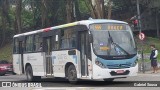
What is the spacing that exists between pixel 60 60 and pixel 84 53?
2.22 metres

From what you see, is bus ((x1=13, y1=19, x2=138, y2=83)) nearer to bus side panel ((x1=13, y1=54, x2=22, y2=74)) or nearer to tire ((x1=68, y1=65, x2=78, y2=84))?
tire ((x1=68, y1=65, x2=78, y2=84))

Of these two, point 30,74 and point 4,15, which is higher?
point 4,15

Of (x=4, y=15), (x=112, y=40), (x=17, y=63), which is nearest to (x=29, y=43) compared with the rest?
(x=17, y=63)

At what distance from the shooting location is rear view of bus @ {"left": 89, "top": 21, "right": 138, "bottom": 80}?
17.1 meters

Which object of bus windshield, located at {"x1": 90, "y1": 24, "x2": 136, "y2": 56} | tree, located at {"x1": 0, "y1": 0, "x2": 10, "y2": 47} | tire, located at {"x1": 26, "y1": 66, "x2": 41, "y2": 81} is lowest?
tire, located at {"x1": 26, "y1": 66, "x2": 41, "y2": 81}

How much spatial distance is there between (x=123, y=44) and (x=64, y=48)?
331cm

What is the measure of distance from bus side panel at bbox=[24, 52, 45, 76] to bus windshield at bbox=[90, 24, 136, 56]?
508cm

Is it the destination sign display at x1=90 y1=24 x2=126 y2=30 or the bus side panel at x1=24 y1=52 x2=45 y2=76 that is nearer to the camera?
the destination sign display at x1=90 y1=24 x2=126 y2=30

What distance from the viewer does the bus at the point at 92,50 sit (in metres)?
17.2

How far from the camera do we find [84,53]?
17.9 metres

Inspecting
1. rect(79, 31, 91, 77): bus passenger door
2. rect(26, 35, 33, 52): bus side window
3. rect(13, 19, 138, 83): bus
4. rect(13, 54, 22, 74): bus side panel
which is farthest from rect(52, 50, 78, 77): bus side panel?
rect(13, 54, 22, 74): bus side panel

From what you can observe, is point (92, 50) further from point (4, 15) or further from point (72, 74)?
point (4, 15)

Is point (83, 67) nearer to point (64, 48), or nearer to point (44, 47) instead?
point (64, 48)

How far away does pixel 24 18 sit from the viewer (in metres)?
55.9
